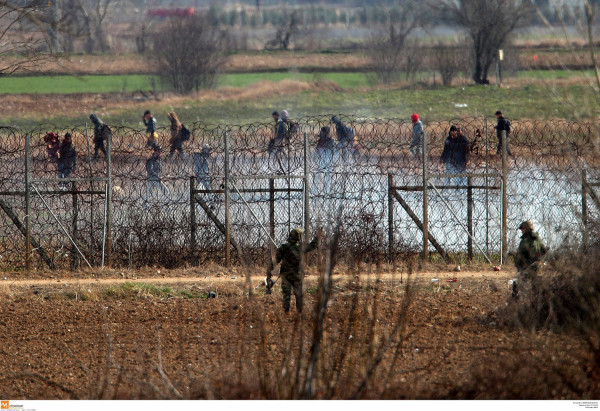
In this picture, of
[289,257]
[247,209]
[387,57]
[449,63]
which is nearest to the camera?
[289,257]

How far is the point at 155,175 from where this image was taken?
13.4 meters

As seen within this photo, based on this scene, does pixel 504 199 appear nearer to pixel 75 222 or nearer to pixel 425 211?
pixel 425 211

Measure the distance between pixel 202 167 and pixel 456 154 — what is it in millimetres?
4064

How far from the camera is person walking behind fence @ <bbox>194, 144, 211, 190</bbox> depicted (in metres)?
13.1

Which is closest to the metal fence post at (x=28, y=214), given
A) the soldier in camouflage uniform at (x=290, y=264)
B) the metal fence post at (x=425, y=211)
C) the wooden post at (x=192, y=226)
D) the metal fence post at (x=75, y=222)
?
the metal fence post at (x=75, y=222)

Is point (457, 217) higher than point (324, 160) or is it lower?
lower

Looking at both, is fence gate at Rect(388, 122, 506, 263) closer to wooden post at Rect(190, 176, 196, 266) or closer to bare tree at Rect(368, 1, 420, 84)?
wooden post at Rect(190, 176, 196, 266)

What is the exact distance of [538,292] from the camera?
8781mm

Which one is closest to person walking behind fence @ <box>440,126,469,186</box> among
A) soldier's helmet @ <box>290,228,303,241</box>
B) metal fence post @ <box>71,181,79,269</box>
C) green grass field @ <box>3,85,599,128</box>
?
soldier's helmet @ <box>290,228,303,241</box>

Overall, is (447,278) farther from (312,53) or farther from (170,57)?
(312,53)

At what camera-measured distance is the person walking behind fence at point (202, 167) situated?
13.1 m

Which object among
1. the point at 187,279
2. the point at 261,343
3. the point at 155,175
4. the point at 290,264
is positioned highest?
the point at 155,175

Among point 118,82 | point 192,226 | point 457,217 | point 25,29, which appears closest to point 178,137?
point 192,226

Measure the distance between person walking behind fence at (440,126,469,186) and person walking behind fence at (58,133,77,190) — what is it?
18.7ft
